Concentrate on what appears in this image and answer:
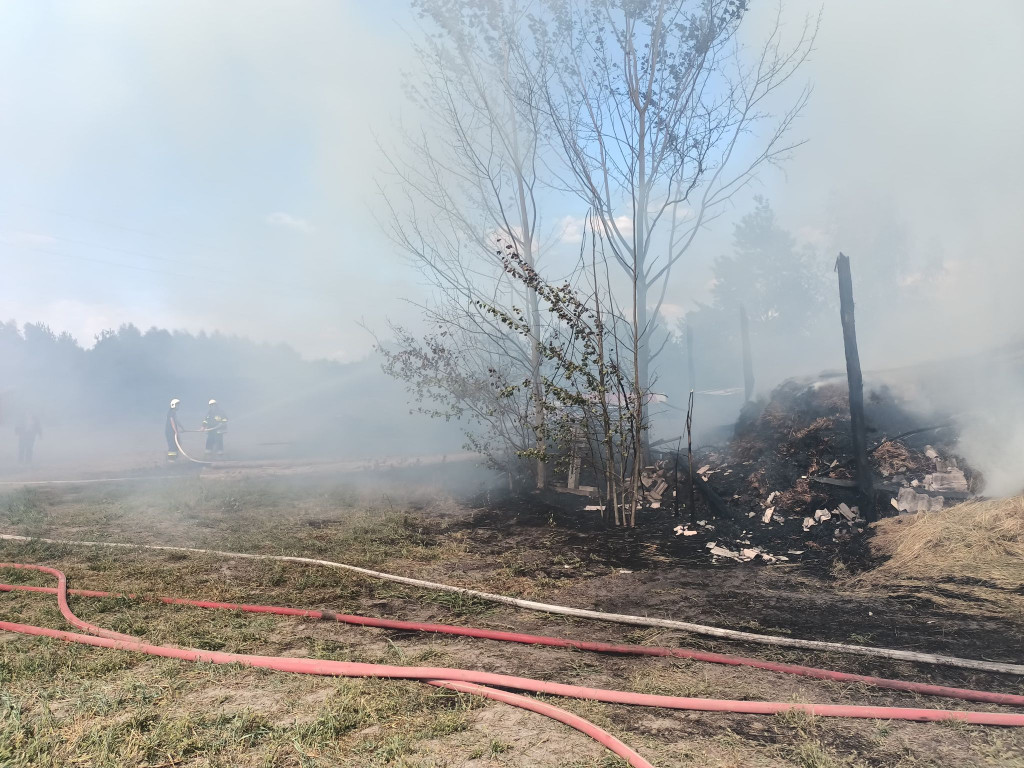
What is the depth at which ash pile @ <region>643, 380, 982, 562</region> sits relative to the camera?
7820 mm

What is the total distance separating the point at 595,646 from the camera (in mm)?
4215

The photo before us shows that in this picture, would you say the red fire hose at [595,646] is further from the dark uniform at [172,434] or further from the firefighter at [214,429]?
the firefighter at [214,429]

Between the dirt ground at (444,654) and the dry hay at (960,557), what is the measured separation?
140mm

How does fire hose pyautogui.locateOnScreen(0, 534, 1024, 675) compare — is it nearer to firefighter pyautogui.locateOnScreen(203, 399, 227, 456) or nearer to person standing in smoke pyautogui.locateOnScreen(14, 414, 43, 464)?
firefighter pyautogui.locateOnScreen(203, 399, 227, 456)

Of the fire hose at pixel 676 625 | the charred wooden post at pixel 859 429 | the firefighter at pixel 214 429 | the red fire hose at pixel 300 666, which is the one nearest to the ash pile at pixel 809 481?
the charred wooden post at pixel 859 429

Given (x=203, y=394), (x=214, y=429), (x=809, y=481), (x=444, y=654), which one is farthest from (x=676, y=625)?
(x=203, y=394)

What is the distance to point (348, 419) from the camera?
29609 millimetres

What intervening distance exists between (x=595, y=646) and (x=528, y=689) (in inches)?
36.1

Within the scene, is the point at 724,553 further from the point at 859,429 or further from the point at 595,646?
the point at 595,646

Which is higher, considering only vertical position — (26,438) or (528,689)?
(26,438)

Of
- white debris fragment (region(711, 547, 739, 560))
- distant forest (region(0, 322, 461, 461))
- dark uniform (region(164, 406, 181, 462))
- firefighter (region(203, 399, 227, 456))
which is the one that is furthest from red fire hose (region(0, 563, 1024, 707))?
distant forest (region(0, 322, 461, 461))

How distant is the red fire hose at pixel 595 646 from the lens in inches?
134

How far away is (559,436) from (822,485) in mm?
3872

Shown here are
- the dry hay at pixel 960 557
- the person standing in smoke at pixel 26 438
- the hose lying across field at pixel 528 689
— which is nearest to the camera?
the hose lying across field at pixel 528 689
